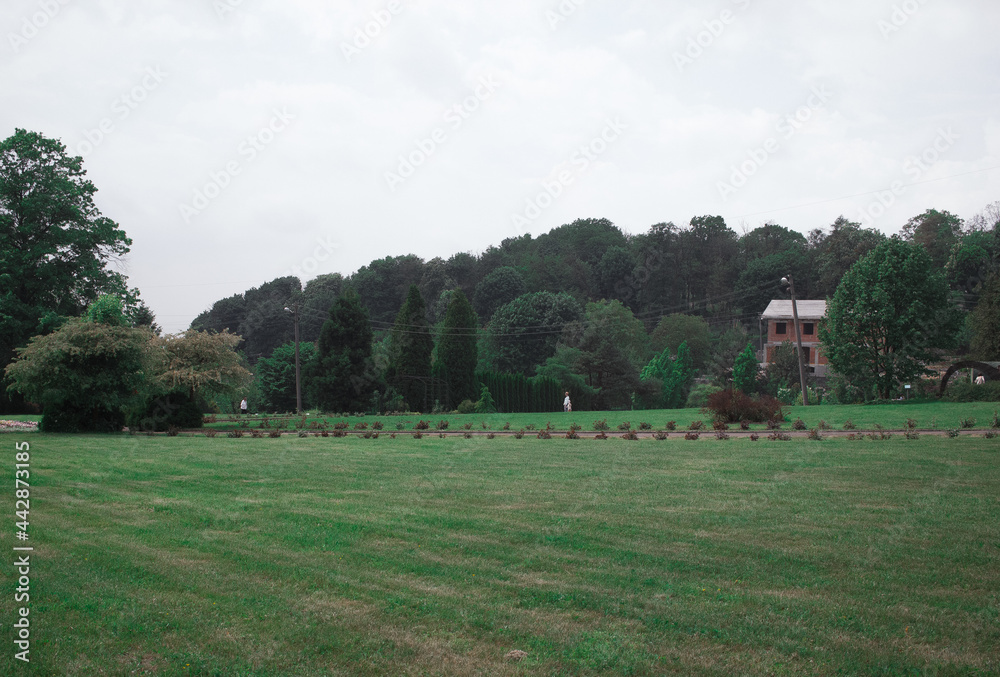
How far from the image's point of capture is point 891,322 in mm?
36312

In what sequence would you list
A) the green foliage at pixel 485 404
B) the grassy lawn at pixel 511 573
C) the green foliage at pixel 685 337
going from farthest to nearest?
the green foliage at pixel 685 337 → the green foliage at pixel 485 404 → the grassy lawn at pixel 511 573

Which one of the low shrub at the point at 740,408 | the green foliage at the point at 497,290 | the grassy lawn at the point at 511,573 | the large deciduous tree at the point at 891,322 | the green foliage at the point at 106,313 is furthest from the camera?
the green foliage at the point at 497,290

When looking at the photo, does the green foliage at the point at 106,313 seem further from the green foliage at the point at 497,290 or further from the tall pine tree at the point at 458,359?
the green foliage at the point at 497,290

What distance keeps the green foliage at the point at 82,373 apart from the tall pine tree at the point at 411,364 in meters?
21.4

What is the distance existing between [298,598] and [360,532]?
6.90ft

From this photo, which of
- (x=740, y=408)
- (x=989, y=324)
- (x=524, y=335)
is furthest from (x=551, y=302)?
(x=740, y=408)

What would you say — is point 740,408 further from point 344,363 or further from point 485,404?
point 344,363

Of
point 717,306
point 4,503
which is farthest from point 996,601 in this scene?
point 717,306

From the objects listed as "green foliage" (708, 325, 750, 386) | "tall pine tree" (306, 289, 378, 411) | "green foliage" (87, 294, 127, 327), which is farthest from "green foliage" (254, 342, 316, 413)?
"green foliage" (708, 325, 750, 386)

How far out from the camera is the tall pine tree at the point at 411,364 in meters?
44.9

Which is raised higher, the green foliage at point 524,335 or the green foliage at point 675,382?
the green foliage at point 524,335

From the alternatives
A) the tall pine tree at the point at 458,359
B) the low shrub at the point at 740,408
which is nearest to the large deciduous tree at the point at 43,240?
the tall pine tree at the point at 458,359

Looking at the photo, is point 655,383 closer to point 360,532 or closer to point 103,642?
point 360,532

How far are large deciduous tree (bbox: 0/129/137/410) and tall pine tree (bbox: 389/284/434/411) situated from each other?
16685 millimetres
